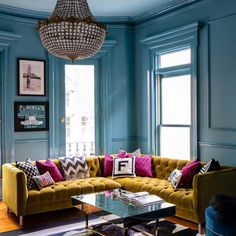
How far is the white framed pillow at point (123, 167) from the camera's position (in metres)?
5.05

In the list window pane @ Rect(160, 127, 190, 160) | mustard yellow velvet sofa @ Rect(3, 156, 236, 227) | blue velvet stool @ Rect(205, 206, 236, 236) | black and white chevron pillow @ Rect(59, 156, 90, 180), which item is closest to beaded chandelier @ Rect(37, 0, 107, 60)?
mustard yellow velvet sofa @ Rect(3, 156, 236, 227)

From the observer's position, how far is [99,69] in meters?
6.05

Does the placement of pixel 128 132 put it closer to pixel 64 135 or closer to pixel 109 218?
pixel 64 135

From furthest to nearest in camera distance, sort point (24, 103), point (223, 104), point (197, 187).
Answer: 1. point (24, 103)
2. point (223, 104)
3. point (197, 187)

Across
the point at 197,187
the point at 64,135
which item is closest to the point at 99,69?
the point at 64,135

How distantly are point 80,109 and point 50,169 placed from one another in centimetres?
159

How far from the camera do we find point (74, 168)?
4.95m

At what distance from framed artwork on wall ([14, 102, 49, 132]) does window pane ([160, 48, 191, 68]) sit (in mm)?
2172

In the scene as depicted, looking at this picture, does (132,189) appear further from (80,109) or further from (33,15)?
(33,15)

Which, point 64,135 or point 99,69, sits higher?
point 99,69

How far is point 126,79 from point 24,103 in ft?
6.25

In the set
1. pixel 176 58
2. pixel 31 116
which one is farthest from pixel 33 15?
pixel 176 58

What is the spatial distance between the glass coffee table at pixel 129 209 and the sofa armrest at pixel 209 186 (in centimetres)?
54

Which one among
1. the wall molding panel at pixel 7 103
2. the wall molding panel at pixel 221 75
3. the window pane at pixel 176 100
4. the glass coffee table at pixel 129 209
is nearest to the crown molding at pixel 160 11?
the wall molding panel at pixel 221 75
